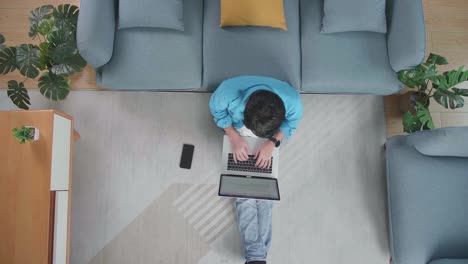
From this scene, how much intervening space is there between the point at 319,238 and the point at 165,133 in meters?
1.23

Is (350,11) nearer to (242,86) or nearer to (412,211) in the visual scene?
(242,86)

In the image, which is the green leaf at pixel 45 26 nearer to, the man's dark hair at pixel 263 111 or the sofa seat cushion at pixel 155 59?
the sofa seat cushion at pixel 155 59

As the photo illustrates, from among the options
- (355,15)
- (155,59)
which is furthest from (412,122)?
(155,59)

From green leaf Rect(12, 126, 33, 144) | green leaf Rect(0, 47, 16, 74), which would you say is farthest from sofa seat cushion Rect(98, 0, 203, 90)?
green leaf Rect(12, 126, 33, 144)

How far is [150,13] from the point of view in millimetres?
2027

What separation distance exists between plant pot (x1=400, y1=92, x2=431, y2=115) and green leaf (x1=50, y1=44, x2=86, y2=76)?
6.71 feet

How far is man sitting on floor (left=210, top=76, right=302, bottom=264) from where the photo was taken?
5.80 feet

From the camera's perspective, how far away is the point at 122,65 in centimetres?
209

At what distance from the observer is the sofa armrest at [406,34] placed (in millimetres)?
2039

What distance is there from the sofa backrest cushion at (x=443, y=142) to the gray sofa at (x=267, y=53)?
391mm

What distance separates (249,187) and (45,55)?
138 cm

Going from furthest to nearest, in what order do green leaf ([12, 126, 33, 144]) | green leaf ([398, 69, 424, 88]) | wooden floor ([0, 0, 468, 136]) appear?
wooden floor ([0, 0, 468, 136])
green leaf ([398, 69, 424, 88])
green leaf ([12, 126, 33, 144])

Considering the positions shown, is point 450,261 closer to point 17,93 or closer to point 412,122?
point 412,122

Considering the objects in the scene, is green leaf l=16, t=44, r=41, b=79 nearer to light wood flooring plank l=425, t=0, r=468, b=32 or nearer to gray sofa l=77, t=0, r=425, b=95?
gray sofa l=77, t=0, r=425, b=95
